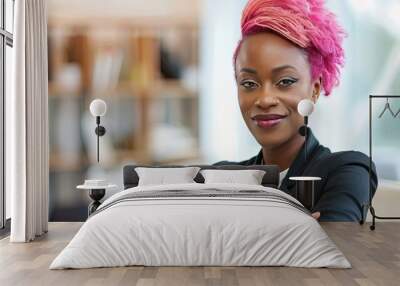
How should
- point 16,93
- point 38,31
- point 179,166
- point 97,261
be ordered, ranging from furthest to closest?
point 179,166, point 38,31, point 16,93, point 97,261

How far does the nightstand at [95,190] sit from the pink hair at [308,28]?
6.59ft

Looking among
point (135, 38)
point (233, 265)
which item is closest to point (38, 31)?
point (135, 38)

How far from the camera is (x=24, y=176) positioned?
19.7 ft

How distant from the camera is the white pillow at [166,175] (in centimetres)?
695

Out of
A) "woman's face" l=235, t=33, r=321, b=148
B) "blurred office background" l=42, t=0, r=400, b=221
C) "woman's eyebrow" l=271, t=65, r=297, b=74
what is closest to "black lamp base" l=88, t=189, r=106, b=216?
"blurred office background" l=42, t=0, r=400, b=221

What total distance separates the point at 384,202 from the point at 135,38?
11.0 feet

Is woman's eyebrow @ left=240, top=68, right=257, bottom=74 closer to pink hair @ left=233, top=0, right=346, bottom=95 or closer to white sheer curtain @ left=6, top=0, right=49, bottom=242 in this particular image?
pink hair @ left=233, top=0, right=346, bottom=95

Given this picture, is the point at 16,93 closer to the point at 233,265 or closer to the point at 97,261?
the point at 97,261

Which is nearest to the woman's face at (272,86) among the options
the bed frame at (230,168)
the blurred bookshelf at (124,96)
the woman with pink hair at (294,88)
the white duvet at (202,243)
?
the woman with pink hair at (294,88)

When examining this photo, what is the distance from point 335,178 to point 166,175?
1.85 meters

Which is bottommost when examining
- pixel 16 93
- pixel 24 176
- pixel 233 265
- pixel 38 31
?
pixel 233 265

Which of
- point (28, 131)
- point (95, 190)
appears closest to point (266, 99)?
point (95, 190)

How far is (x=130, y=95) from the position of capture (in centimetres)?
754

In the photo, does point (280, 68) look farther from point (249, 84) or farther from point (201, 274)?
point (201, 274)
